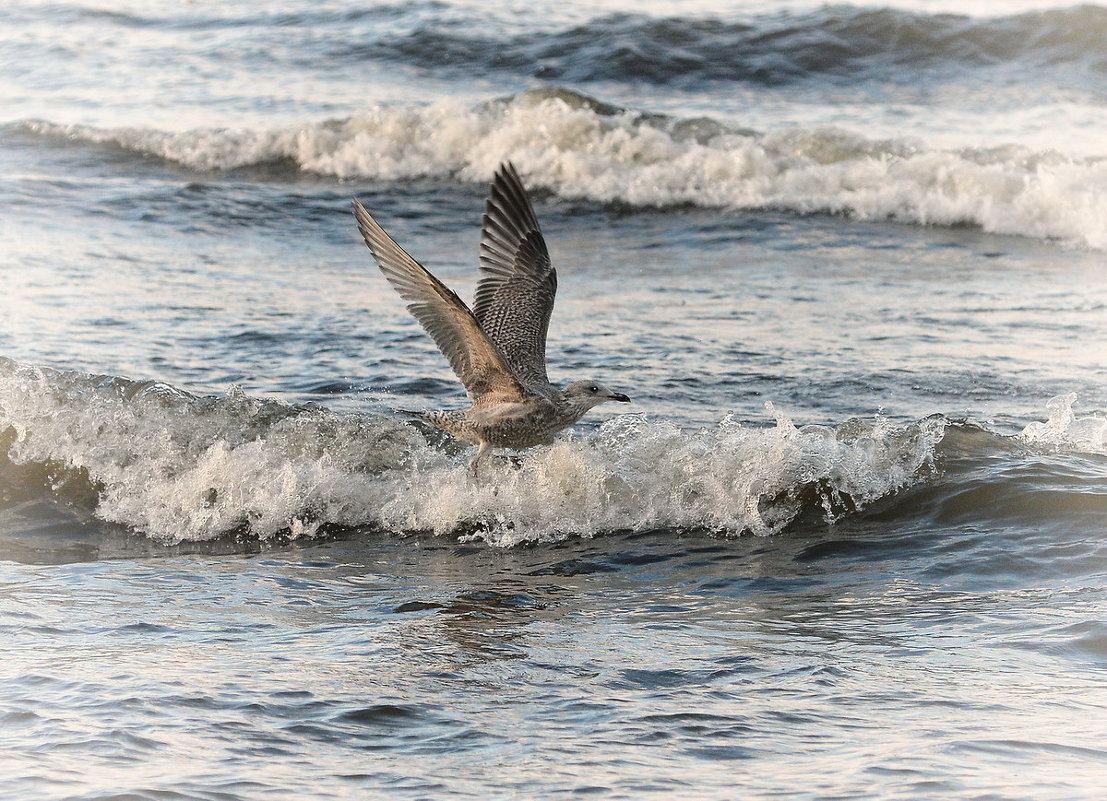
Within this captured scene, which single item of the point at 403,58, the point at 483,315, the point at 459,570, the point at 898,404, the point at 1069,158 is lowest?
the point at 459,570

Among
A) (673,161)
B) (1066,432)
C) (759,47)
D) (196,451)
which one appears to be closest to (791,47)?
(759,47)

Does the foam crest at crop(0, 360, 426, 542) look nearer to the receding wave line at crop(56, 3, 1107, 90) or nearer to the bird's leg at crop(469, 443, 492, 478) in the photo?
the bird's leg at crop(469, 443, 492, 478)

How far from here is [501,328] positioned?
687 centimetres

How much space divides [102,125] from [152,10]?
7.07 metres

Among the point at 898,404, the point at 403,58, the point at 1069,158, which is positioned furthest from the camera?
the point at 403,58

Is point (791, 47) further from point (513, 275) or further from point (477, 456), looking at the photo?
point (477, 456)

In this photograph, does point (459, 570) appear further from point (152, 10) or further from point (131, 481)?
point (152, 10)

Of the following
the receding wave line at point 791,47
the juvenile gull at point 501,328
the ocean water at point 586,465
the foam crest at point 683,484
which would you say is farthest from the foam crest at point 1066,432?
the receding wave line at point 791,47

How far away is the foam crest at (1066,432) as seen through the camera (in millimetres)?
6645

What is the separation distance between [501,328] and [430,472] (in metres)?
0.82

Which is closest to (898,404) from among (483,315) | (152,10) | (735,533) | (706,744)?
(735,533)

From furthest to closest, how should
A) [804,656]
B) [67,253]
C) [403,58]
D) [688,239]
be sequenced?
[403,58]
[688,239]
[67,253]
[804,656]

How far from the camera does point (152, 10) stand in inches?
895

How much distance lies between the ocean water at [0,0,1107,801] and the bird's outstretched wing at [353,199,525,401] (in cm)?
53
